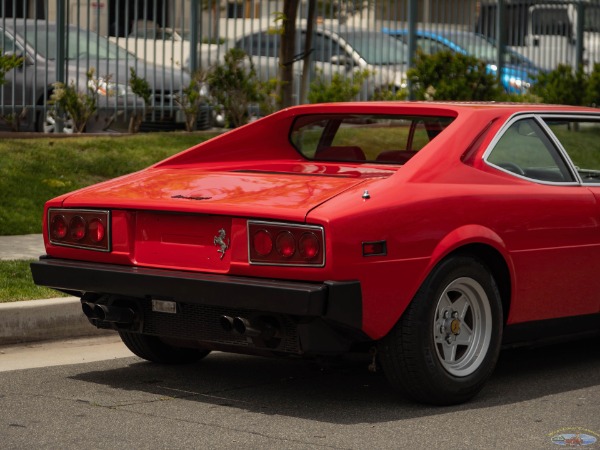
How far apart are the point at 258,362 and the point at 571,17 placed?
50.6 feet

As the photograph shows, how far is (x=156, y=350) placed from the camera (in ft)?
23.4

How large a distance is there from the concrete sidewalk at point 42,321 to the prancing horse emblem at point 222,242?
2.20m

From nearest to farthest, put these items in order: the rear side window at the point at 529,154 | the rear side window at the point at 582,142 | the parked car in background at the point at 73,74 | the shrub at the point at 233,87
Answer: the rear side window at the point at 529,154 < the rear side window at the point at 582,142 < the parked car in background at the point at 73,74 < the shrub at the point at 233,87

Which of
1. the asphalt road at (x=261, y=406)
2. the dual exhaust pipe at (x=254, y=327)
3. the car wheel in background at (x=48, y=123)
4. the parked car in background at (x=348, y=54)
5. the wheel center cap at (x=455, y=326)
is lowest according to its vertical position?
the asphalt road at (x=261, y=406)

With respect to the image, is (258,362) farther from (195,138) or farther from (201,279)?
(195,138)

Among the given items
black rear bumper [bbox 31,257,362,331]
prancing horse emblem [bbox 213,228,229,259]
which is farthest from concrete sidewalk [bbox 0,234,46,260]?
prancing horse emblem [bbox 213,228,229,259]

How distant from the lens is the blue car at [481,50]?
18.2 metres

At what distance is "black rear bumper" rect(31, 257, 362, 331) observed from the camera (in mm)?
5723

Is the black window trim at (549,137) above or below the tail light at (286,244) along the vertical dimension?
above

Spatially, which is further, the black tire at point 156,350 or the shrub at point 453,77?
the shrub at point 453,77

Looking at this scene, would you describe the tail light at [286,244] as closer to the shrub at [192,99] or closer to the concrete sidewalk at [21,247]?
the concrete sidewalk at [21,247]

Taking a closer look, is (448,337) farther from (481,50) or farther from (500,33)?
(500,33)

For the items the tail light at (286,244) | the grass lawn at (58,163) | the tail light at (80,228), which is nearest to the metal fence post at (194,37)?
the grass lawn at (58,163)

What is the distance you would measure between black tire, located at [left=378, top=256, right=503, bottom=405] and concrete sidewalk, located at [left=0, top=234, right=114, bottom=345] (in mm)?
2633
